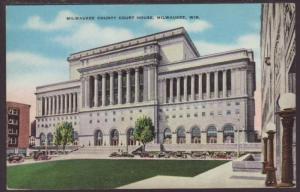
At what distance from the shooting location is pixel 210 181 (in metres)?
9.73

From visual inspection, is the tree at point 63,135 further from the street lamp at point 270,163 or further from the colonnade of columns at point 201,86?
the street lamp at point 270,163

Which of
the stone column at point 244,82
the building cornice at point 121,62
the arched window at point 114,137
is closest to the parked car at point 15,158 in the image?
the arched window at point 114,137

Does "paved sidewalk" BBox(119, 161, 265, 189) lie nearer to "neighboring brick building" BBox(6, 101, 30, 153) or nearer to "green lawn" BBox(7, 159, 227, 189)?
"green lawn" BBox(7, 159, 227, 189)

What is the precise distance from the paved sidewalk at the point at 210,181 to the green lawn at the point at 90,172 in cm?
21

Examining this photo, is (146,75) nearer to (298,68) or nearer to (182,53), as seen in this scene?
(182,53)

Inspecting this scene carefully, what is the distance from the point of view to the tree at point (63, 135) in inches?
424

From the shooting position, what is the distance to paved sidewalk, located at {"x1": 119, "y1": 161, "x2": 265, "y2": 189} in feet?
31.8

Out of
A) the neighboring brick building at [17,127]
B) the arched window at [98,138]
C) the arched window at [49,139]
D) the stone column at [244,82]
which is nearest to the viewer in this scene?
the neighboring brick building at [17,127]

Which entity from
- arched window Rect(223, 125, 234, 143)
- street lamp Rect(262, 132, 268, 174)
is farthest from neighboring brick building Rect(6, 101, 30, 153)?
street lamp Rect(262, 132, 268, 174)

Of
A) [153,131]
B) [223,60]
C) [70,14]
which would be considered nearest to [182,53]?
[223,60]

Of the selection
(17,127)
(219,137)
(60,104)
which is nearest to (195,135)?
(219,137)

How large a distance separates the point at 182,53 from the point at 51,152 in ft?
12.0

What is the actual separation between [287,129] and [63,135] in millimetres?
5068

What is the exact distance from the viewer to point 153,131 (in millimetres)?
10875
